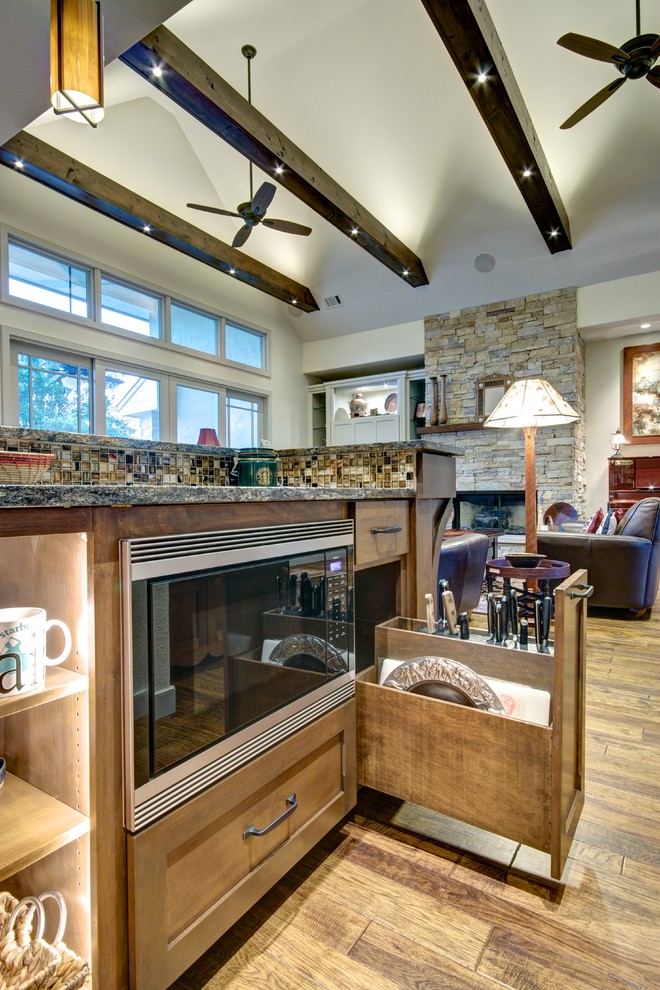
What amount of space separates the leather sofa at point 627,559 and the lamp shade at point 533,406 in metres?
2.20

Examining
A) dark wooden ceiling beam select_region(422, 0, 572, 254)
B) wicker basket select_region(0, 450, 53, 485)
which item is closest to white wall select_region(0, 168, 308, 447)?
dark wooden ceiling beam select_region(422, 0, 572, 254)

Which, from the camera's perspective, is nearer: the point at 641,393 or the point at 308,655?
the point at 308,655

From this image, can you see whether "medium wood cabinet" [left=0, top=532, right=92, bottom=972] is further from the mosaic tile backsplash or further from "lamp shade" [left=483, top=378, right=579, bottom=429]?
"lamp shade" [left=483, top=378, right=579, bottom=429]

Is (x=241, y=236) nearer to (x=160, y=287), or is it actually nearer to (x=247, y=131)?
(x=247, y=131)

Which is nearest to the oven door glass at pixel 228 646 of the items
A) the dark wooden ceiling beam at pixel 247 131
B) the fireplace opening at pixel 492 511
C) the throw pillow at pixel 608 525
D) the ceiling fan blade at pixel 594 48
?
the ceiling fan blade at pixel 594 48

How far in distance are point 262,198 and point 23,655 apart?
430 cm

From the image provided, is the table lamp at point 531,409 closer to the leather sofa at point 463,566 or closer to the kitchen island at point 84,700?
the leather sofa at point 463,566

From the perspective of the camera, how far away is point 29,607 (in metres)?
0.87

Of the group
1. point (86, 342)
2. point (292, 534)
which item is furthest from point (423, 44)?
point (292, 534)

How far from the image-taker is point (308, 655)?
4.16ft

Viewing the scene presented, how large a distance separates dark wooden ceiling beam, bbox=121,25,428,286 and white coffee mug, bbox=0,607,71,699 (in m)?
4.08

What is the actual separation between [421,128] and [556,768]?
571 cm

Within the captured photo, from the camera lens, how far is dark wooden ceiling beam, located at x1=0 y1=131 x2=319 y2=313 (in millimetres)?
4188

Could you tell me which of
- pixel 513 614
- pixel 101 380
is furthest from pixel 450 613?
pixel 101 380
